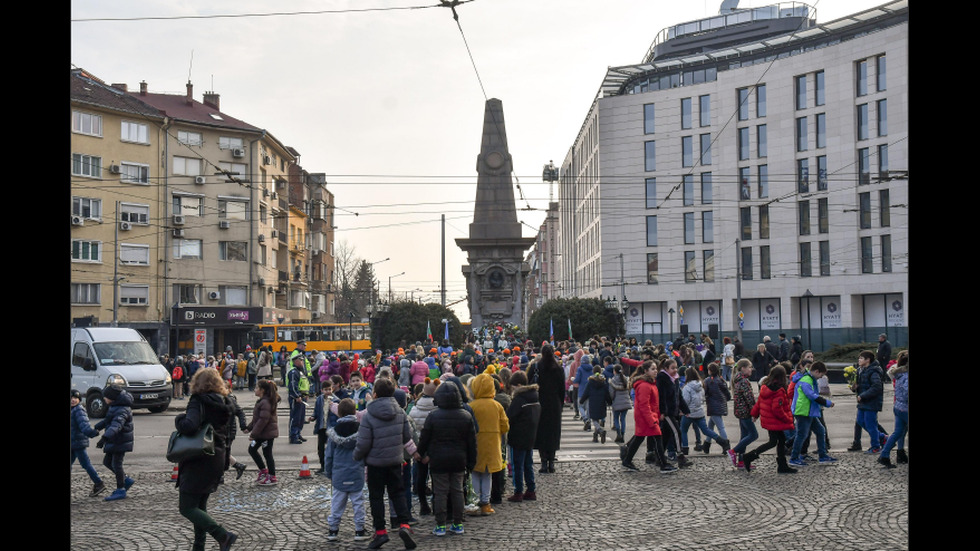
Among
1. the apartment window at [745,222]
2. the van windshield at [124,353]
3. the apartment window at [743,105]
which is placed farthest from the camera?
the apartment window at [745,222]

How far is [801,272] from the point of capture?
5775 cm

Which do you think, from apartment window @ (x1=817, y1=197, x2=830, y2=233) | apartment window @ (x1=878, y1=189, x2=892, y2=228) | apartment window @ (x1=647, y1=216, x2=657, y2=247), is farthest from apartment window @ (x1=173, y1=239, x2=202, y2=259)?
apartment window @ (x1=878, y1=189, x2=892, y2=228)

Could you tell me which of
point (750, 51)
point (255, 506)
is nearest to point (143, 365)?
point (255, 506)

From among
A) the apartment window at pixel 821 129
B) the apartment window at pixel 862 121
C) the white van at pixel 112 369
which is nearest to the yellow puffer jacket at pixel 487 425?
the white van at pixel 112 369

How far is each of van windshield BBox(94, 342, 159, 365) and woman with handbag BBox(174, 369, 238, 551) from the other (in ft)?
57.8

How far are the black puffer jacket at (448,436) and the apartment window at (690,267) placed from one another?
55414mm

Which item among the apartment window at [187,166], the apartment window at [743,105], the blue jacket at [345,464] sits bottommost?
the blue jacket at [345,464]

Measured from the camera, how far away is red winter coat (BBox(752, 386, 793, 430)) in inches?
497

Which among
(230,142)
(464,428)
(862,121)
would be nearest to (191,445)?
(464,428)

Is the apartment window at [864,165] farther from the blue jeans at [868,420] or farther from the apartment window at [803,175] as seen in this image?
the blue jeans at [868,420]

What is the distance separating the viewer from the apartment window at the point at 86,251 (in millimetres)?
49531

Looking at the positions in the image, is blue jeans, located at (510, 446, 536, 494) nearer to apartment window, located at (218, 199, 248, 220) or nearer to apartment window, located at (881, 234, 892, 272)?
apartment window, located at (218, 199, 248, 220)
